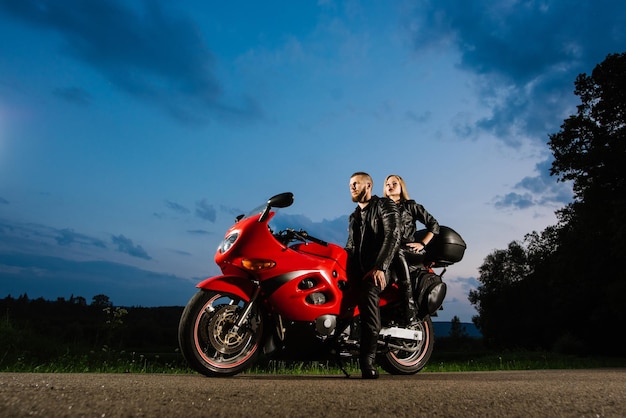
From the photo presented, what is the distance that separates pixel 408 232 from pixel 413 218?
23 cm

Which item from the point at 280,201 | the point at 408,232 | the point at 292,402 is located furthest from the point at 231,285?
the point at 408,232

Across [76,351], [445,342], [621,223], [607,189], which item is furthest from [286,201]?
[445,342]

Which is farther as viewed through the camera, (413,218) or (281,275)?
(413,218)

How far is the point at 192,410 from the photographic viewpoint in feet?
10.6

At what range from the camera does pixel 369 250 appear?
6332 millimetres

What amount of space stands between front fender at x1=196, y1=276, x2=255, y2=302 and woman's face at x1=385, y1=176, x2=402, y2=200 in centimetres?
271

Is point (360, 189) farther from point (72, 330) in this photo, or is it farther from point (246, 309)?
point (72, 330)

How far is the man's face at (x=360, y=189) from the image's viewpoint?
6340 mm

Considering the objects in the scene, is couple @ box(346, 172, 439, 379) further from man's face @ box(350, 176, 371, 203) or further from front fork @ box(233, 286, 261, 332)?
front fork @ box(233, 286, 261, 332)

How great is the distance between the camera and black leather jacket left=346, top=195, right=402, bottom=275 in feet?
20.0

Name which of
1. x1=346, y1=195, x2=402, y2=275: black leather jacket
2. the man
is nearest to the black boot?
the man

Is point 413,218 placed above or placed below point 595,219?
below

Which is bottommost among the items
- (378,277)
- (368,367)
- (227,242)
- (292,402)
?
(292,402)

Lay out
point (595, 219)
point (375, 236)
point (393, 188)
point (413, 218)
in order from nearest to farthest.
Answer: point (375, 236)
point (413, 218)
point (393, 188)
point (595, 219)
